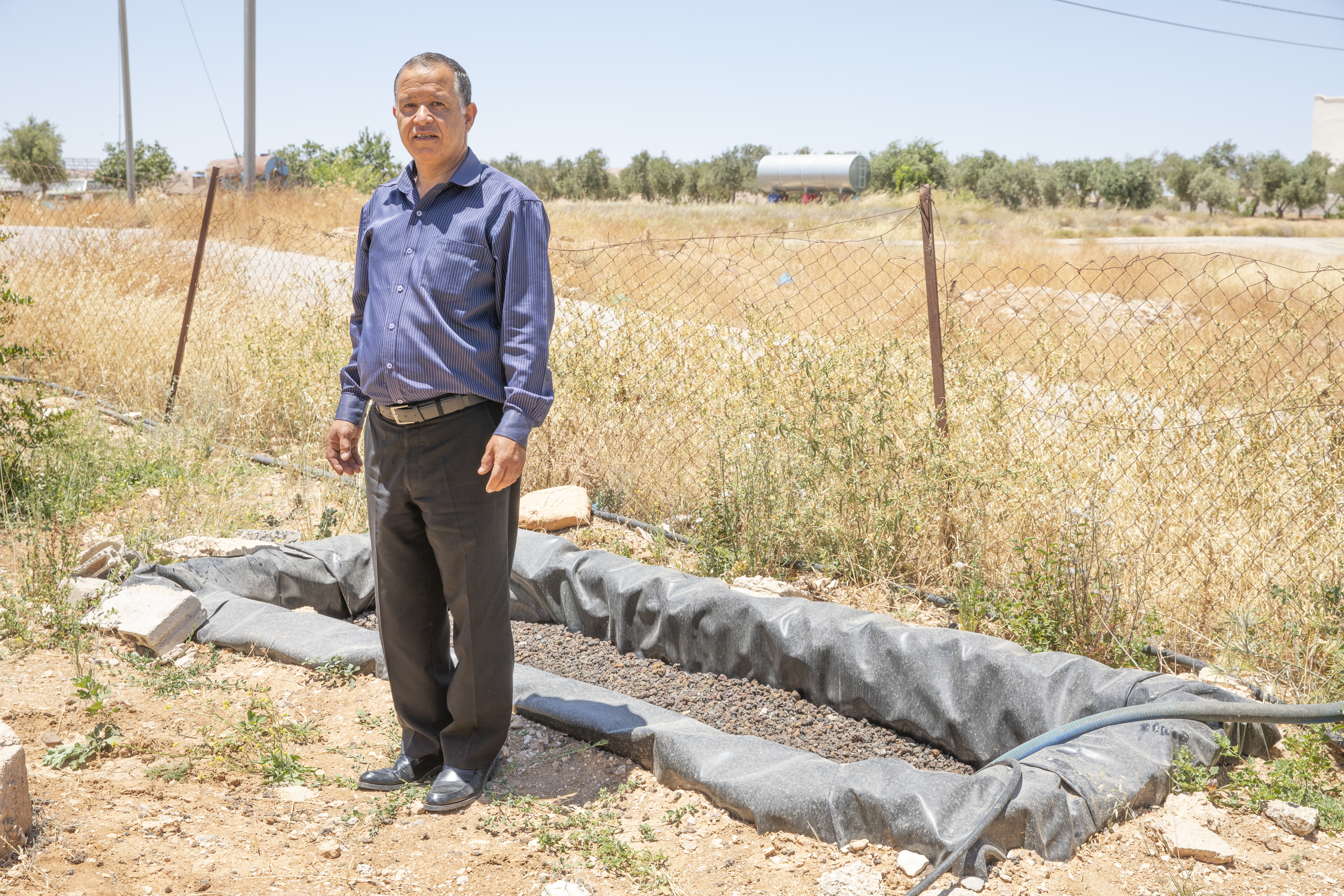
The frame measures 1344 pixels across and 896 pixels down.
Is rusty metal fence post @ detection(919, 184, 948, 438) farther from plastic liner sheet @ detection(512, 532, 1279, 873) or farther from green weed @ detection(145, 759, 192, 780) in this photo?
green weed @ detection(145, 759, 192, 780)

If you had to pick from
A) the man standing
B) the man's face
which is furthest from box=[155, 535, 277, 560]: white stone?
the man's face

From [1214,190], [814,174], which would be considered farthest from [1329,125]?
[814,174]

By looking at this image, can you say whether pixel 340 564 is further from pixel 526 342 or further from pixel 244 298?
pixel 244 298

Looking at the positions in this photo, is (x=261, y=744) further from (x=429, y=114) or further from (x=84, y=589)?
(x=429, y=114)

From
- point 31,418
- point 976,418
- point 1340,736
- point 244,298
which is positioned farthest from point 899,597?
point 244,298

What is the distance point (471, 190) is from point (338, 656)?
1859mm

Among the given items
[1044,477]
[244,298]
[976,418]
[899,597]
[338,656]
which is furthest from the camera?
[244,298]

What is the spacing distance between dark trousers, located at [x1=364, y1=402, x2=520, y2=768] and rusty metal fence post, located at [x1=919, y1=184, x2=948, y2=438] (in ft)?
7.63

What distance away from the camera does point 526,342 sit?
2.39m

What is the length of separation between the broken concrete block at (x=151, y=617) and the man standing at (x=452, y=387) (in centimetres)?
134

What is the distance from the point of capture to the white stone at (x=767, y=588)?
12.5 ft

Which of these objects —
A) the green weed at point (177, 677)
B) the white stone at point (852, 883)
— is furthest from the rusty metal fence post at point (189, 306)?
the white stone at point (852, 883)

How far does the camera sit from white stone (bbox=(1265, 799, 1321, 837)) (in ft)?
7.77

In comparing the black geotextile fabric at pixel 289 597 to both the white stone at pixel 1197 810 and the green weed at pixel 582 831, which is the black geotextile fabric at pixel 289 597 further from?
the white stone at pixel 1197 810
